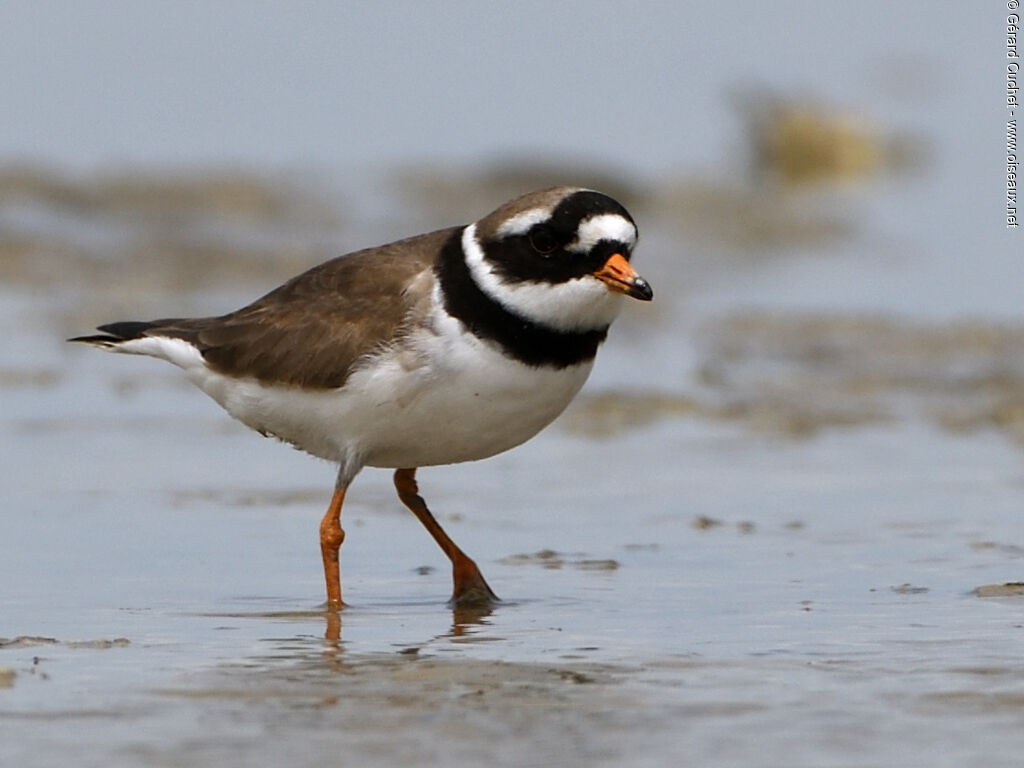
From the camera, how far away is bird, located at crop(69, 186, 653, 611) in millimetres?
6625

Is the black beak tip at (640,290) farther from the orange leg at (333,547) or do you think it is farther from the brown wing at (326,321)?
the orange leg at (333,547)

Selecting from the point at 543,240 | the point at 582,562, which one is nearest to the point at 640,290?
the point at 543,240

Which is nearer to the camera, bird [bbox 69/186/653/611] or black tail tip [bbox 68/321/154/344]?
bird [bbox 69/186/653/611]

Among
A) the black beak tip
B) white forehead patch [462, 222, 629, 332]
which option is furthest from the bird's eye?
the black beak tip

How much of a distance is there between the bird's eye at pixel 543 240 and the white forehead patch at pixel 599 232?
6 cm

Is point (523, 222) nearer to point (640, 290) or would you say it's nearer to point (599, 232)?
point (599, 232)

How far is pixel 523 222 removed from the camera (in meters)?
6.68

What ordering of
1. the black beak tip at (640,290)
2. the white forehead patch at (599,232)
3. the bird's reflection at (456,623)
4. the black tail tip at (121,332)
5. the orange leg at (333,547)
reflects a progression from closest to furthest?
the bird's reflection at (456,623) → the black beak tip at (640,290) → the white forehead patch at (599,232) → the orange leg at (333,547) → the black tail tip at (121,332)

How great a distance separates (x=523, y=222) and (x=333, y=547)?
1400 millimetres

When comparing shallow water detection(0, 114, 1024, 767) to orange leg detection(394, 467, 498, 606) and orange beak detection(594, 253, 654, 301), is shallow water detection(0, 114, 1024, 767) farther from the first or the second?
orange beak detection(594, 253, 654, 301)

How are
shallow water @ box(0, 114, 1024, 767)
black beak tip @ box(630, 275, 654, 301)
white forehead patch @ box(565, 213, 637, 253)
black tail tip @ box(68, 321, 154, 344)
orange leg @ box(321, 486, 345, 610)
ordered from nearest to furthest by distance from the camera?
shallow water @ box(0, 114, 1024, 767), black beak tip @ box(630, 275, 654, 301), white forehead patch @ box(565, 213, 637, 253), orange leg @ box(321, 486, 345, 610), black tail tip @ box(68, 321, 154, 344)

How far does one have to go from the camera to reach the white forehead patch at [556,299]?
660 cm

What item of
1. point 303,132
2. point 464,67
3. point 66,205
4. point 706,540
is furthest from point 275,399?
point 464,67

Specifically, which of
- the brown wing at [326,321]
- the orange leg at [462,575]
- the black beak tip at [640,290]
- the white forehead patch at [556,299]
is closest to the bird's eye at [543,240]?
the white forehead patch at [556,299]
